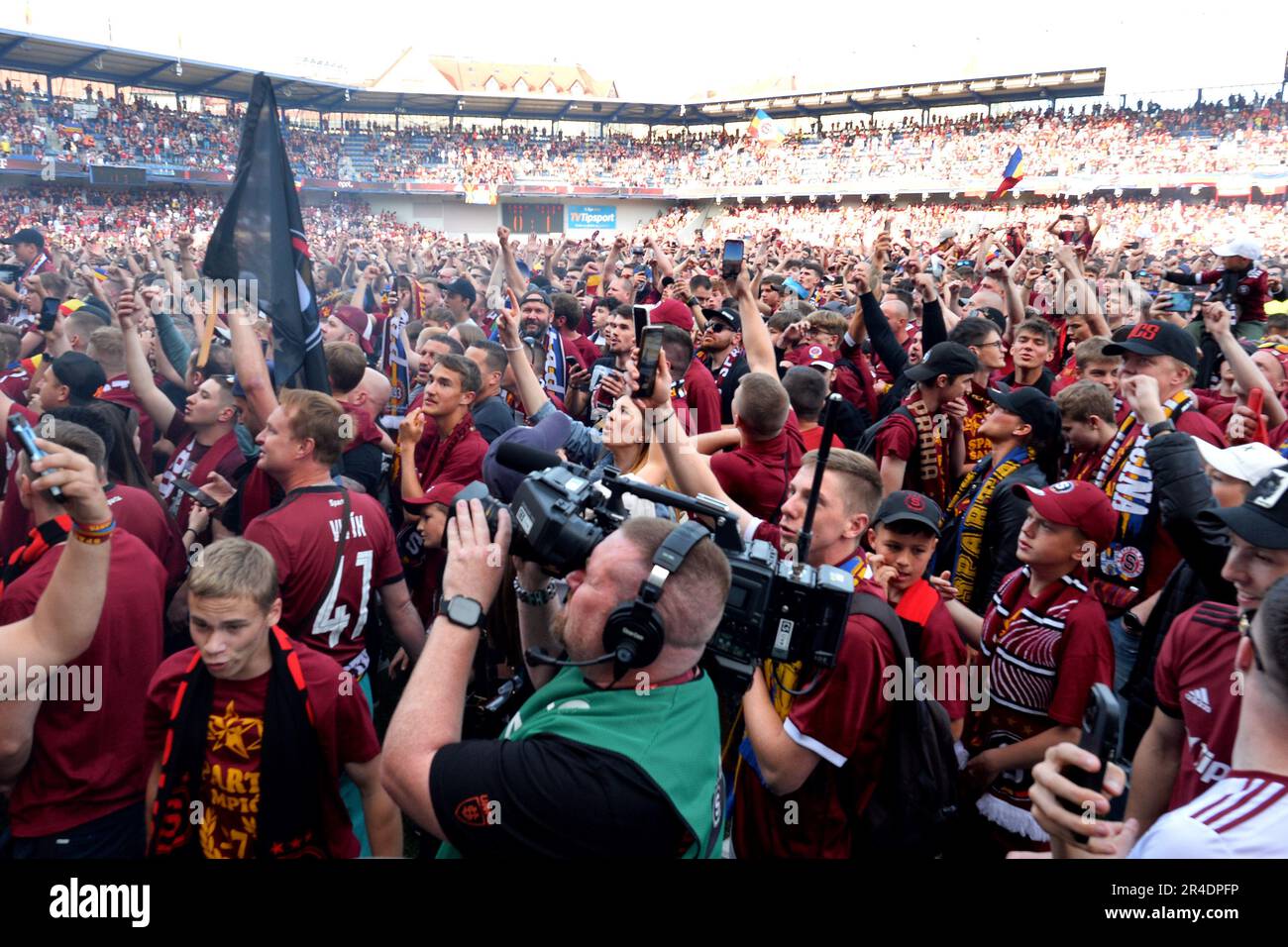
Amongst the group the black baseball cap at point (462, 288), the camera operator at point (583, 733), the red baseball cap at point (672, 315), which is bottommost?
the camera operator at point (583, 733)

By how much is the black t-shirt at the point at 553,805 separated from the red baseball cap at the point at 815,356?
4.71 meters

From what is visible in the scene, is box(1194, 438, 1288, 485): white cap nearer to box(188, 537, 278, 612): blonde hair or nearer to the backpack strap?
the backpack strap

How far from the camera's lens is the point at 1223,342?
173 inches

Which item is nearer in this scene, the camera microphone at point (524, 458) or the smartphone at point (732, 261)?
the camera microphone at point (524, 458)

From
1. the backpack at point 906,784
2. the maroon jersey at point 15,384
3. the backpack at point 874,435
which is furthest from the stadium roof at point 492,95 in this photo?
the backpack at point 906,784

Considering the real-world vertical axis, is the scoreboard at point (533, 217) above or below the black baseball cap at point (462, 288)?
above

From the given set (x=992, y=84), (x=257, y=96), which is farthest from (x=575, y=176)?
(x=257, y=96)

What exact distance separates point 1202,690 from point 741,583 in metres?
1.30

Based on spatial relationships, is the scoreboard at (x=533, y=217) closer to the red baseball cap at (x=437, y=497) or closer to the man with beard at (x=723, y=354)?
the man with beard at (x=723, y=354)

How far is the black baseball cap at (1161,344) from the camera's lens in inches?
163

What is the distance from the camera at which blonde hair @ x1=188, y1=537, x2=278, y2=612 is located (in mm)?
2543

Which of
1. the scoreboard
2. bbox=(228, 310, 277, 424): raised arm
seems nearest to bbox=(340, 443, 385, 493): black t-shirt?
bbox=(228, 310, 277, 424): raised arm

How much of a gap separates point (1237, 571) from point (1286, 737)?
0.79 meters
